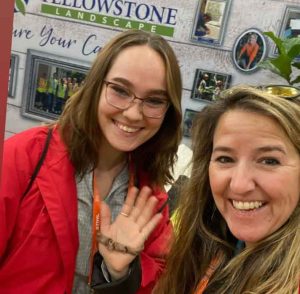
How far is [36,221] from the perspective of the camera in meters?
1.21

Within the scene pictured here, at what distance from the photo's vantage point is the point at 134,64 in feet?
4.26

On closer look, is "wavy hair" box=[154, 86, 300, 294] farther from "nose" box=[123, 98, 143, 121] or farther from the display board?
the display board

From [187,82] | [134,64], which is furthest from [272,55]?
[134,64]

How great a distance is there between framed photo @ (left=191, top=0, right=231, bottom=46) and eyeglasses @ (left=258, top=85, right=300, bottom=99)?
178 cm

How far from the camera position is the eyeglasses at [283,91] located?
3.26ft

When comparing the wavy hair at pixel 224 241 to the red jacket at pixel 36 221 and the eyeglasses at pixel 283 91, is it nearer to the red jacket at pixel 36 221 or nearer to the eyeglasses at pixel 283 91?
the eyeglasses at pixel 283 91

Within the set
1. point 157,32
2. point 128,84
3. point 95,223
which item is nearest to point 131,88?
point 128,84

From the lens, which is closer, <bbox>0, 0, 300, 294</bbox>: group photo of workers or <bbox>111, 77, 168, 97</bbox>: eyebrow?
<bbox>0, 0, 300, 294</bbox>: group photo of workers

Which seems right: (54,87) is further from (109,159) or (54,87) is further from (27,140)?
(27,140)

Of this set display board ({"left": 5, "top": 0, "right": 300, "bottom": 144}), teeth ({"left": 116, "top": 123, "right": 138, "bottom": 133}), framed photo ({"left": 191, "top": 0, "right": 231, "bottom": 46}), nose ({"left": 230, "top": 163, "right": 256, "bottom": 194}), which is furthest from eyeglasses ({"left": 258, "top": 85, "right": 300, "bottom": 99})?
framed photo ({"left": 191, "top": 0, "right": 231, "bottom": 46})

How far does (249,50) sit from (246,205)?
1938 millimetres

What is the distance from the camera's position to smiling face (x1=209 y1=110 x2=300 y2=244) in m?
0.93

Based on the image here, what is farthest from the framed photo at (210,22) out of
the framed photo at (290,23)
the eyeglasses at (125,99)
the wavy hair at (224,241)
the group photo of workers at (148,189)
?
the wavy hair at (224,241)

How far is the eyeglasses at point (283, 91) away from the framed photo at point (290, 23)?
1.66 meters
